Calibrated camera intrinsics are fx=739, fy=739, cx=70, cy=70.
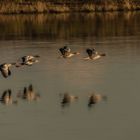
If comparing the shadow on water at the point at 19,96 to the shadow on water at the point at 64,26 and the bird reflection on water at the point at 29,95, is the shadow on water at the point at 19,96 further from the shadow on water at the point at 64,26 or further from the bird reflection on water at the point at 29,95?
the shadow on water at the point at 64,26

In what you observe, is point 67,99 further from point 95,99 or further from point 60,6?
point 60,6

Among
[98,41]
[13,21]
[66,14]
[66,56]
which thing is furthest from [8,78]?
[66,14]

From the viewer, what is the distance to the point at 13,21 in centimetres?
4112

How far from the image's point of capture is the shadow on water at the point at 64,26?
31.8 meters

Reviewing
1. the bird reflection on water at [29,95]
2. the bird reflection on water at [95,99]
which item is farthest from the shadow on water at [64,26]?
the bird reflection on water at [95,99]

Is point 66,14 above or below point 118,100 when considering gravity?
below

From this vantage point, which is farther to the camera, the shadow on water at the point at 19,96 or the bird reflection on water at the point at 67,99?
the shadow on water at the point at 19,96

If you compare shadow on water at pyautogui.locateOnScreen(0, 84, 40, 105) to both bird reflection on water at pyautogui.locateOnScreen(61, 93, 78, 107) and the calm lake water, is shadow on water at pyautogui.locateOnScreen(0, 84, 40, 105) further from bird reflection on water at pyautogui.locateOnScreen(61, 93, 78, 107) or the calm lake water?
bird reflection on water at pyautogui.locateOnScreen(61, 93, 78, 107)

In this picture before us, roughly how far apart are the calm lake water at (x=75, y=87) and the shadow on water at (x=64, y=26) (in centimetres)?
54

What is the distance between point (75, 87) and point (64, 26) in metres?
20.0

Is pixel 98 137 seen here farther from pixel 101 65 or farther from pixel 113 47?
pixel 113 47

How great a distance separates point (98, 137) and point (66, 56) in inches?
322

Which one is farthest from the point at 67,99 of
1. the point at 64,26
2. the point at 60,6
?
the point at 60,6

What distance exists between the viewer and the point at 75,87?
16.7 metres
